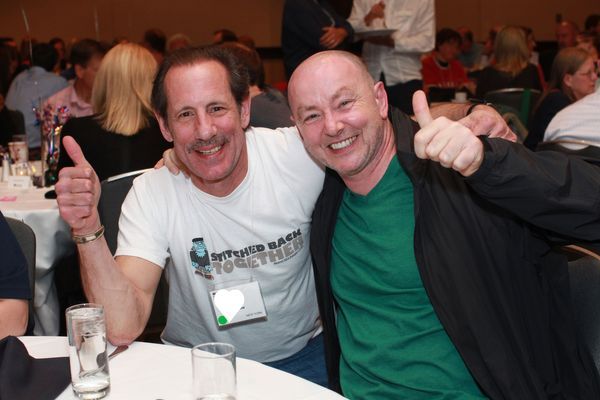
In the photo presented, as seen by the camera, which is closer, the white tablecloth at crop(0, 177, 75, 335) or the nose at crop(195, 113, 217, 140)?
the nose at crop(195, 113, 217, 140)

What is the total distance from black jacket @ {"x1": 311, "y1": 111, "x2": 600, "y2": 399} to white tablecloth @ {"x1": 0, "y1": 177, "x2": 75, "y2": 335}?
1953mm

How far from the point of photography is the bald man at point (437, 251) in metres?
1.60

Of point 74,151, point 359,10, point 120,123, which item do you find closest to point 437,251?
point 74,151

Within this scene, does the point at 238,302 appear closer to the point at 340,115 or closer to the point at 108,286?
the point at 108,286

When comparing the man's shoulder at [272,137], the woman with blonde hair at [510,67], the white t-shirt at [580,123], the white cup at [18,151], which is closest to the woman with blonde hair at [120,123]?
the white cup at [18,151]

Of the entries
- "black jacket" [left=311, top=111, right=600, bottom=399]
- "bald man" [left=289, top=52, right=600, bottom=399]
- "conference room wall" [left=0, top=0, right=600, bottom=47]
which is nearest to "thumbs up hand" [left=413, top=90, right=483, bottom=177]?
"bald man" [left=289, top=52, right=600, bottom=399]

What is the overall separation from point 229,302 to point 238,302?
0.08 feet

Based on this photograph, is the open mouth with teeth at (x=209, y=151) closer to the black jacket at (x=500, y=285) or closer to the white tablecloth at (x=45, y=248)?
the black jacket at (x=500, y=285)

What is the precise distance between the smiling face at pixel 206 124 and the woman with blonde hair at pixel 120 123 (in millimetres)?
1450

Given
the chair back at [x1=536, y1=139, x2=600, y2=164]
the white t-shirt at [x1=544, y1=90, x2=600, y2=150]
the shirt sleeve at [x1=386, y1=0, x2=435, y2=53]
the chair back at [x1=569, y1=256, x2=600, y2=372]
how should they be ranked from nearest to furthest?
the chair back at [x1=569, y1=256, x2=600, y2=372] → the chair back at [x1=536, y1=139, x2=600, y2=164] → the white t-shirt at [x1=544, y1=90, x2=600, y2=150] → the shirt sleeve at [x1=386, y1=0, x2=435, y2=53]

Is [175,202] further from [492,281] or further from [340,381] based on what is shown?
[492,281]

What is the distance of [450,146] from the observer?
4.99 ft

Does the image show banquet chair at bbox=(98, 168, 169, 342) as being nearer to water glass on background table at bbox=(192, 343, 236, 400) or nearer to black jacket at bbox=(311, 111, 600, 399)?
black jacket at bbox=(311, 111, 600, 399)

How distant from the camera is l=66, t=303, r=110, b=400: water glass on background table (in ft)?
4.61
